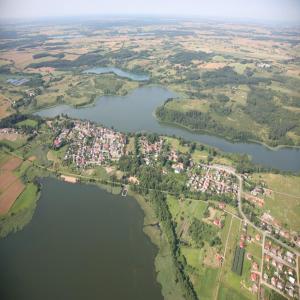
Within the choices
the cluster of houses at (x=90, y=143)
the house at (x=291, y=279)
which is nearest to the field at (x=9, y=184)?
the cluster of houses at (x=90, y=143)

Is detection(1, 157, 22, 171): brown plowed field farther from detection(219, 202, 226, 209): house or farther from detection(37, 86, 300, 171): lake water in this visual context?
detection(219, 202, 226, 209): house

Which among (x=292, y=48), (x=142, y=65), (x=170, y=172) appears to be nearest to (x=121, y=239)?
(x=170, y=172)

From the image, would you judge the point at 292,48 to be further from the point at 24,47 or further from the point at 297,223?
the point at 297,223

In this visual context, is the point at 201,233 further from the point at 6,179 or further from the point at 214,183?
the point at 6,179

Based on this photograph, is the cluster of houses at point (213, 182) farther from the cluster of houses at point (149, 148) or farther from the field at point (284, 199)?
the cluster of houses at point (149, 148)

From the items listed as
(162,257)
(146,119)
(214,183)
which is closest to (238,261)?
(162,257)
